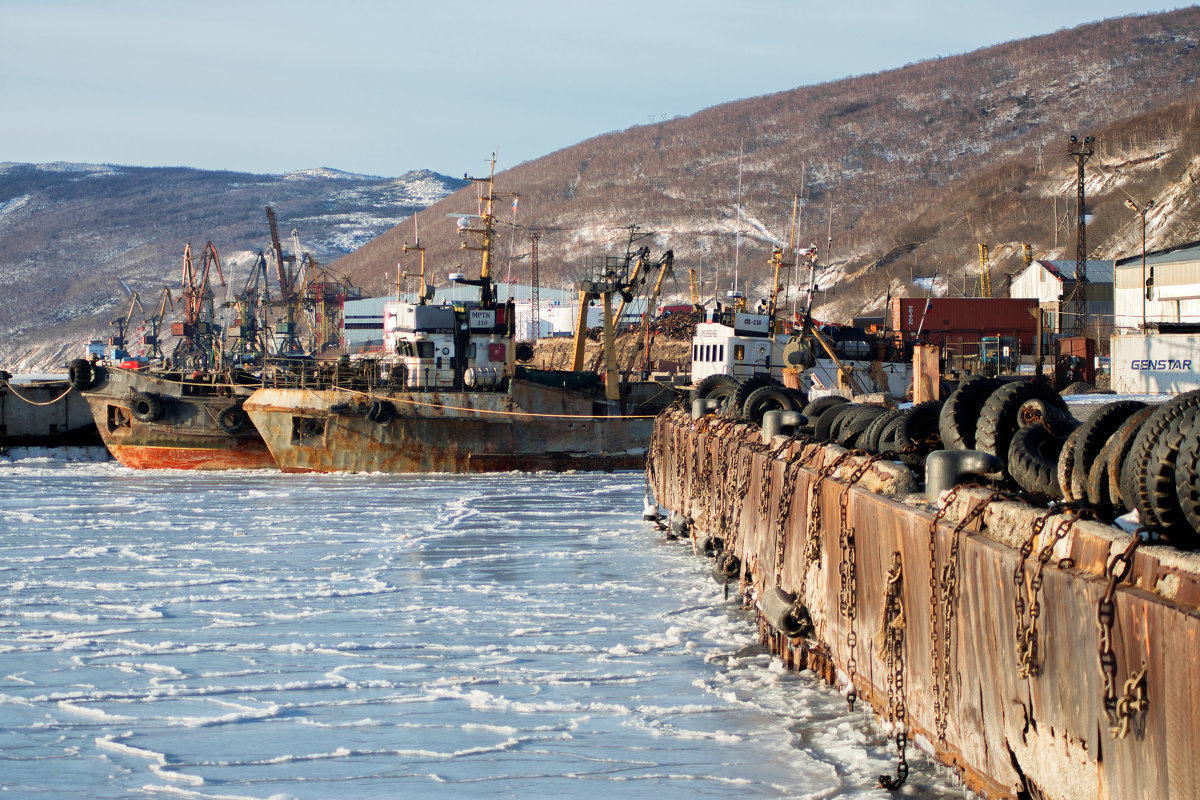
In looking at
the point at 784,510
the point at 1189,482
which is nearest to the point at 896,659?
the point at 1189,482

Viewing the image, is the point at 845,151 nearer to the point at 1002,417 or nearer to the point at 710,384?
the point at 710,384

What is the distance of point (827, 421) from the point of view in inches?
596

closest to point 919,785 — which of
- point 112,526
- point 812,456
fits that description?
point 812,456

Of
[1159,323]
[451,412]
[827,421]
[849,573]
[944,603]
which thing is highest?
[1159,323]

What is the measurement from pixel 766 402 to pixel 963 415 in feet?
28.0

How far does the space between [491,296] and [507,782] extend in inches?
1111

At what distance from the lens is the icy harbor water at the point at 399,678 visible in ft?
26.1

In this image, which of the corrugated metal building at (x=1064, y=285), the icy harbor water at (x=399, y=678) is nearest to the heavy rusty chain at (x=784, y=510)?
the icy harbor water at (x=399, y=678)

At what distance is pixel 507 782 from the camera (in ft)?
25.7

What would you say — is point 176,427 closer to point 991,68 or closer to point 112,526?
point 112,526

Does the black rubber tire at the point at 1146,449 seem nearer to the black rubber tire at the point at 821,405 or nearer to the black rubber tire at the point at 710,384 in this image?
the black rubber tire at the point at 821,405

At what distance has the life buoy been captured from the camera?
33250mm

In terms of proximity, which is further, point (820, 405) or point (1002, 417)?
point (820, 405)

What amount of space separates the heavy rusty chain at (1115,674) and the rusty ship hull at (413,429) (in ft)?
88.3
